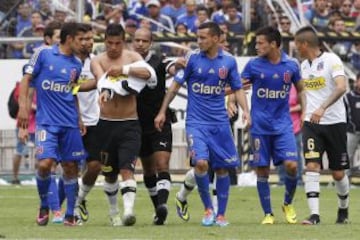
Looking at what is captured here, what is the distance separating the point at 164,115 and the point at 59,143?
1289 millimetres

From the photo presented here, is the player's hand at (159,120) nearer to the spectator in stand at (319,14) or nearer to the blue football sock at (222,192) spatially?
the blue football sock at (222,192)

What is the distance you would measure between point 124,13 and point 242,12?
2.60m

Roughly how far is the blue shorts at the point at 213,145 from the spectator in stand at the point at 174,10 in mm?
12126

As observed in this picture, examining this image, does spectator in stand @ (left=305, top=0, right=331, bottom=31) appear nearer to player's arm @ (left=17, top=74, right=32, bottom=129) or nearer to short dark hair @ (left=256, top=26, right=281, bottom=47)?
short dark hair @ (left=256, top=26, right=281, bottom=47)

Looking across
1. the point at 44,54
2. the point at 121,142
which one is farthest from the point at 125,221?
the point at 44,54

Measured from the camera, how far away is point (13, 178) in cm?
2652

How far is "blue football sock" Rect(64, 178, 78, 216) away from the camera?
1599 centimetres

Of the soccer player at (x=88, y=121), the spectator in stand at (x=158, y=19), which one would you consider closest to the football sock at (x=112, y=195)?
the soccer player at (x=88, y=121)

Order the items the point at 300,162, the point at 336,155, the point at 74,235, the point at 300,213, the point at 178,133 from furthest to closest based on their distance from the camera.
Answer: the point at 178,133, the point at 300,162, the point at 300,213, the point at 336,155, the point at 74,235

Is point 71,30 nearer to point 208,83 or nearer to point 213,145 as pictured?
point 208,83

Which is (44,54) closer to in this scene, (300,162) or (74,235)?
(74,235)

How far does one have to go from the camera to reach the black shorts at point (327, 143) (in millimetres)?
16234

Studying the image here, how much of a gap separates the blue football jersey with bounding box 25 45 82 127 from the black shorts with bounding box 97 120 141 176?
0.40 metres

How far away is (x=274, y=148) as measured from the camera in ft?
54.4
